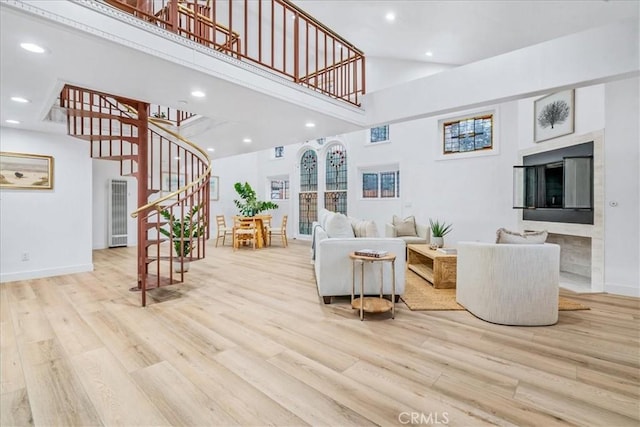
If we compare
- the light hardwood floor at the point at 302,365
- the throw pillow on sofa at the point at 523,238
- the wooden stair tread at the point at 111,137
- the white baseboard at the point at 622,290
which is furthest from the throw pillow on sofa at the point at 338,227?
the white baseboard at the point at 622,290

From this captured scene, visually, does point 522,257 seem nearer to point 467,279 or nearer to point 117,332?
point 467,279

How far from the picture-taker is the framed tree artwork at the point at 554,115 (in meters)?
4.26

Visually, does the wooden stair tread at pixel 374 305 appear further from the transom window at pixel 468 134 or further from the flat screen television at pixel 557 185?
the transom window at pixel 468 134

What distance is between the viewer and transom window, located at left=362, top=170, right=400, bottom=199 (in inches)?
293

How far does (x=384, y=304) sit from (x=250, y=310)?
4.73 ft

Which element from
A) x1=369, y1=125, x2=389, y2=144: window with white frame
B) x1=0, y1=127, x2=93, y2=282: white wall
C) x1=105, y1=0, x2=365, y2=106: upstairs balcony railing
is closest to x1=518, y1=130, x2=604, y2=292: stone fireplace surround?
x1=369, y1=125, x2=389, y2=144: window with white frame

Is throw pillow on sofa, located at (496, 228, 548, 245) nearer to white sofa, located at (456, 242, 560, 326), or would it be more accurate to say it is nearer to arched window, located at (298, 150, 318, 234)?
white sofa, located at (456, 242, 560, 326)

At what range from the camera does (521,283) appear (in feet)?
8.91

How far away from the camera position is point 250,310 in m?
3.17

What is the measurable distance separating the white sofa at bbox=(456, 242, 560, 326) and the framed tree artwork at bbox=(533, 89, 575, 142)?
2716 millimetres

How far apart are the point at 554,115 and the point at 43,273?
27.8 ft

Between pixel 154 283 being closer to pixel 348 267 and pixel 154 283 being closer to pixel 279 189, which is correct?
pixel 348 267

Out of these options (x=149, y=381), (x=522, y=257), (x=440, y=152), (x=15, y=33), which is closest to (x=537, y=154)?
(x=440, y=152)

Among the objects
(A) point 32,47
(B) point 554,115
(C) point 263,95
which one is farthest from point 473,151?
(A) point 32,47
